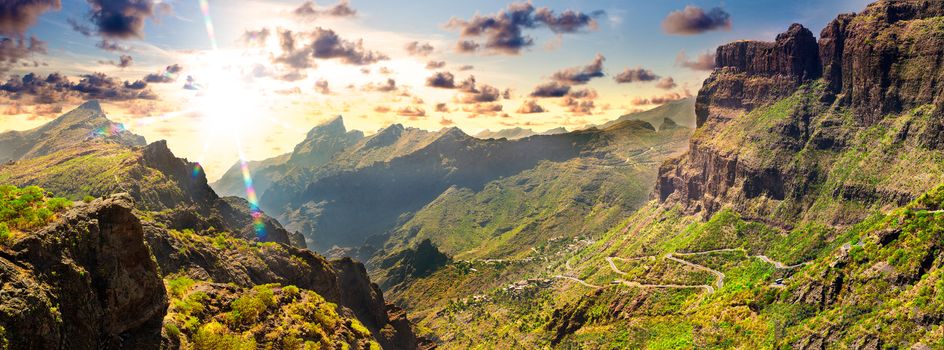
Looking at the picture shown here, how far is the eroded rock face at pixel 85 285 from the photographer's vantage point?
91.4 feet

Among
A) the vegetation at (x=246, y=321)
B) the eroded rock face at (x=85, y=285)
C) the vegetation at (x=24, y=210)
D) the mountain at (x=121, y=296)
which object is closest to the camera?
the eroded rock face at (x=85, y=285)

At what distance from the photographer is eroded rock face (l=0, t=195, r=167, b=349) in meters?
27.9

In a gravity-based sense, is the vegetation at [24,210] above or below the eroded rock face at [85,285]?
above

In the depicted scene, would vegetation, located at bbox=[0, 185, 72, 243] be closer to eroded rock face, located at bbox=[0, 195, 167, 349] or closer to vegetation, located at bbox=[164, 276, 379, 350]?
eroded rock face, located at bbox=[0, 195, 167, 349]

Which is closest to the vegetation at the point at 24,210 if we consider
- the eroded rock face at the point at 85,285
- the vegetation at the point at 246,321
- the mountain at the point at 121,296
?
the mountain at the point at 121,296

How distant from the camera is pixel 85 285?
33.7 meters

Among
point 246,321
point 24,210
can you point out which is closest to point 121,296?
point 24,210

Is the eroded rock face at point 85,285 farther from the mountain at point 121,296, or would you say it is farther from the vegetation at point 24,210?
the vegetation at point 24,210

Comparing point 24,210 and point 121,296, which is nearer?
point 24,210

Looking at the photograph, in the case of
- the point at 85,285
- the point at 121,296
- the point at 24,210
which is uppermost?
the point at 24,210

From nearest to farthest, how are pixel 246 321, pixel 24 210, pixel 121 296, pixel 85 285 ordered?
pixel 85 285 < pixel 24 210 < pixel 121 296 < pixel 246 321

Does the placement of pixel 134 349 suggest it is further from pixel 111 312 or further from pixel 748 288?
pixel 748 288

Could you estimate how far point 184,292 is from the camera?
53812 mm

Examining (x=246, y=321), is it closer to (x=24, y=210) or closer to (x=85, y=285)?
(x=85, y=285)
